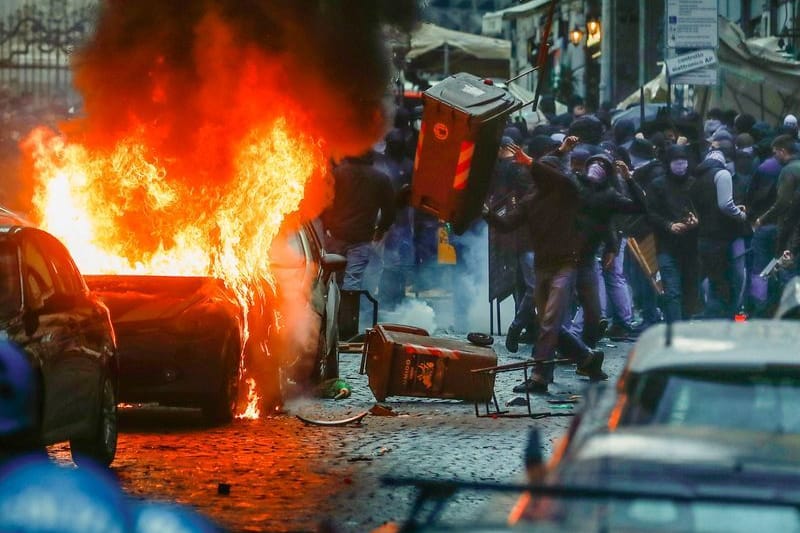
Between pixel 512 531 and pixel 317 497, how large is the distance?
4281mm

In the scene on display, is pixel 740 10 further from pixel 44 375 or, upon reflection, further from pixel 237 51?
pixel 44 375

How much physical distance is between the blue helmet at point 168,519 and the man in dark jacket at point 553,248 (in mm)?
5593

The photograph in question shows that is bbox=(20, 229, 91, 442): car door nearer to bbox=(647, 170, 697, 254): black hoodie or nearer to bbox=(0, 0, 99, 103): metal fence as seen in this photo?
bbox=(647, 170, 697, 254): black hoodie

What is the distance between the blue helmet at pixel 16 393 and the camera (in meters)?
7.86

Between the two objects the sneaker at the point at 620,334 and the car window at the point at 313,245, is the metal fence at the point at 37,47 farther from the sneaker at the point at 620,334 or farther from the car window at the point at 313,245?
the car window at the point at 313,245

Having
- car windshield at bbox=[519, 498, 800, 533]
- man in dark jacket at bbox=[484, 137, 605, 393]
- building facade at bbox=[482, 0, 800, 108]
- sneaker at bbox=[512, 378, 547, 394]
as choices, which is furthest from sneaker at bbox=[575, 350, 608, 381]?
building facade at bbox=[482, 0, 800, 108]

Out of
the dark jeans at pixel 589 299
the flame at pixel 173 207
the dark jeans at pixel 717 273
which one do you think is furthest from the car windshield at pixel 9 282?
the dark jeans at pixel 717 273

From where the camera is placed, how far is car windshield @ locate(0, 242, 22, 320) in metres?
8.29

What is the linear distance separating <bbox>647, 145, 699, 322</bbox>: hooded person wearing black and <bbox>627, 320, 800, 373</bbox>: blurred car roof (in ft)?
39.0

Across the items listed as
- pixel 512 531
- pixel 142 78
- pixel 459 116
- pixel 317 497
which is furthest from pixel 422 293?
pixel 512 531

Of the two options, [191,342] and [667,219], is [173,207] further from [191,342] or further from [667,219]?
[667,219]

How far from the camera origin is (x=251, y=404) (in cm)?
1153

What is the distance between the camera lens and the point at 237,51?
45.6 ft

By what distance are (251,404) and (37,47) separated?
3378 centimetres
